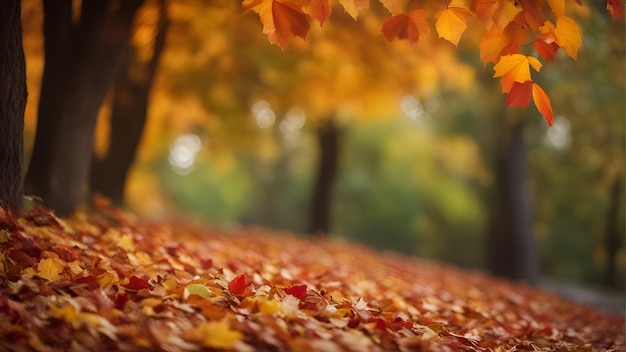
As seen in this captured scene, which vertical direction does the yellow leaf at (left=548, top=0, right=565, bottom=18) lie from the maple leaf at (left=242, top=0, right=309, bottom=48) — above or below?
above

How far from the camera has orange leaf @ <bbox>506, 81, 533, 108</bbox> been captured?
3.42 m

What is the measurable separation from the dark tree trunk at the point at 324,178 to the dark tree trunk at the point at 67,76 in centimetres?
808

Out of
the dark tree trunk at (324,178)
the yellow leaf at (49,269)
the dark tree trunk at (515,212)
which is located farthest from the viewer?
the dark tree trunk at (324,178)

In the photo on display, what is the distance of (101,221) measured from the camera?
5.60 m

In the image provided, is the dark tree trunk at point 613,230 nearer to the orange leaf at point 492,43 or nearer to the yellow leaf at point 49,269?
the orange leaf at point 492,43

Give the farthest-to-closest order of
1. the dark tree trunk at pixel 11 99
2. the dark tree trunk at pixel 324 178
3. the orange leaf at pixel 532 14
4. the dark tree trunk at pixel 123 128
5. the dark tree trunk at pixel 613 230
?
the dark tree trunk at pixel 613 230, the dark tree trunk at pixel 324 178, the dark tree trunk at pixel 123 128, the dark tree trunk at pixel 11 99, the orange leaf at pixel 532 14

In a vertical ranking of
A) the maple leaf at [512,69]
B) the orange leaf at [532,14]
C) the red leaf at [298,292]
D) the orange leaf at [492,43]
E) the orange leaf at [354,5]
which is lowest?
the red leaf at [298,292]

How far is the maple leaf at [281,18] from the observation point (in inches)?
129

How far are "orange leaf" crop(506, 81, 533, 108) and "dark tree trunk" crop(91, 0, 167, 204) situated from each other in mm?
6064

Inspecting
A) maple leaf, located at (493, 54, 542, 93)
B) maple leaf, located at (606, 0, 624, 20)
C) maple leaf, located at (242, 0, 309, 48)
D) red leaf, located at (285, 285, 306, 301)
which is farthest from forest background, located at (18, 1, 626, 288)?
red leaf, located at (285, 285, 306, 301)

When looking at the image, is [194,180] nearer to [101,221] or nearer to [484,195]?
[484,195]

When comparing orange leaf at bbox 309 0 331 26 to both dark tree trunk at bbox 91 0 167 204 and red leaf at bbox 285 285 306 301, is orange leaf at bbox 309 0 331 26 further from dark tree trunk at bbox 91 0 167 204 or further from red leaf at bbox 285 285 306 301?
dark tree trunk at bbox 91 0 167 204

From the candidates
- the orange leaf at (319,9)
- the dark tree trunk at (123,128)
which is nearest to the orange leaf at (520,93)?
the orange leaf at (319,9)

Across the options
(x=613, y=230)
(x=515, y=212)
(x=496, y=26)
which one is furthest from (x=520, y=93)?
(x=613, y=230)
